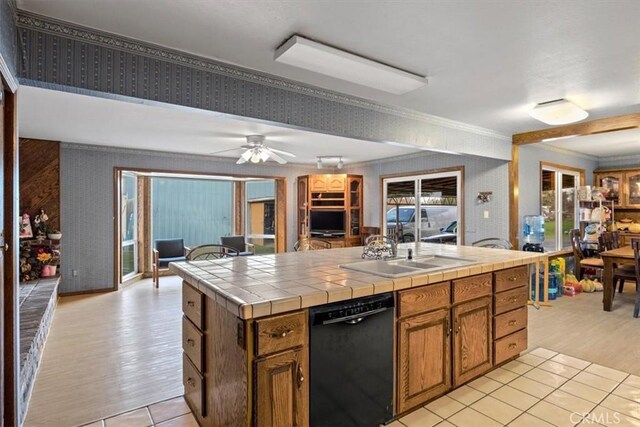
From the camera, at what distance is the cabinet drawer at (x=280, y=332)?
5.13ft

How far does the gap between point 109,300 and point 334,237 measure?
4.04 m

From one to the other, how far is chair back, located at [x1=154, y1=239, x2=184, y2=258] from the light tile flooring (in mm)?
6180

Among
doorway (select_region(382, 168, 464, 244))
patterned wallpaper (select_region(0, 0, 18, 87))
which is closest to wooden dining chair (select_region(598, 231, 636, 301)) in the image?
doorway (select_region(382, 168, 464, 244))

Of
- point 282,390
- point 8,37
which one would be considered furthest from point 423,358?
point 8,37

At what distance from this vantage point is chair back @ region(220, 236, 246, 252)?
768cm

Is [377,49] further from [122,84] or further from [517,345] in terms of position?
[517,345]

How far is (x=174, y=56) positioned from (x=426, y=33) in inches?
A: 63.1

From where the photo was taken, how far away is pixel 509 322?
9.28ft

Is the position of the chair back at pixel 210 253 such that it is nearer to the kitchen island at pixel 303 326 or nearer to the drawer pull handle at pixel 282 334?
the kitchen island at pixel 303 326

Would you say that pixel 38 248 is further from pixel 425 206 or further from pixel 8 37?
pixel 425 206

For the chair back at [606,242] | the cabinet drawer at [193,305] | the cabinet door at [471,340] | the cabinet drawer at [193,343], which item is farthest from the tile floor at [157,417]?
the chair back at [606,242]

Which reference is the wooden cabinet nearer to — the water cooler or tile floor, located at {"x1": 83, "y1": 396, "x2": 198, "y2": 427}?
→ tile floor, located at {"x1": 83, "y1": 396, "x2": 198, "y2": 427}

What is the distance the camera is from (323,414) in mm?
1753

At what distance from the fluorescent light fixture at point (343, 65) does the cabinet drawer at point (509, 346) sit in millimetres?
2125
